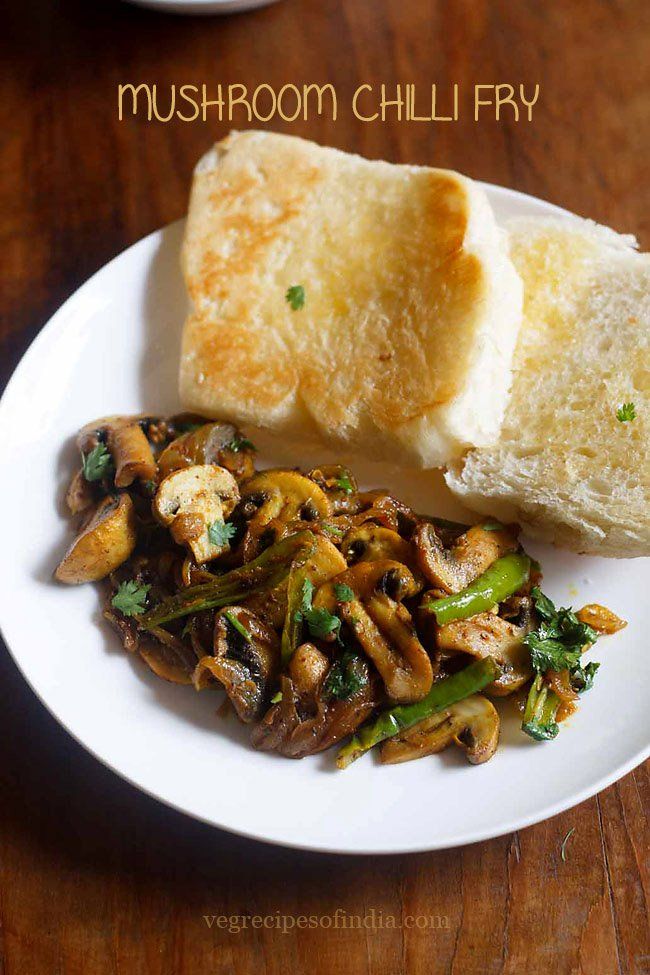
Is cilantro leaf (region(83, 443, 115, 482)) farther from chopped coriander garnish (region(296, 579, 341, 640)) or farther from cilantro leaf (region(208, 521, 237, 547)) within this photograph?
chopped coriander garnish (region(296, 579, 341, 640))

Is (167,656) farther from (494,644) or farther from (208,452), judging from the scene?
(494,644)

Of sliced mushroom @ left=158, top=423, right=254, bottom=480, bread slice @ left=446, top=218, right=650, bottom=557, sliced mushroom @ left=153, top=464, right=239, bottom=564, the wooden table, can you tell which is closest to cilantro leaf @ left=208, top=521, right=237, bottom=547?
sliced mushroom @ left=153, top=464, right=239, bottom=564

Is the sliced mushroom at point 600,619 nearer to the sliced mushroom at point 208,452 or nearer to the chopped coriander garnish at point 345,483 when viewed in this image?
the chopped coriander garnish at point 345,483

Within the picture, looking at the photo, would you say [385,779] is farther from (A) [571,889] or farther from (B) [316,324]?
(B) [316,324]

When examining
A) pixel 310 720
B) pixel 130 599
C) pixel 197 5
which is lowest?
pixel 310 720

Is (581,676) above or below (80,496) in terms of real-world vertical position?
below

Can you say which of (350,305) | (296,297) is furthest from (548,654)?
(296,297)

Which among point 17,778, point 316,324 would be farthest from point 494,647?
point 17,778

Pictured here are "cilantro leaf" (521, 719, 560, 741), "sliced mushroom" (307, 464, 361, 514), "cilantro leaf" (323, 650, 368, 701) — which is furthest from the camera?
"sliced mushroom" (307, 464, 361, 514)
